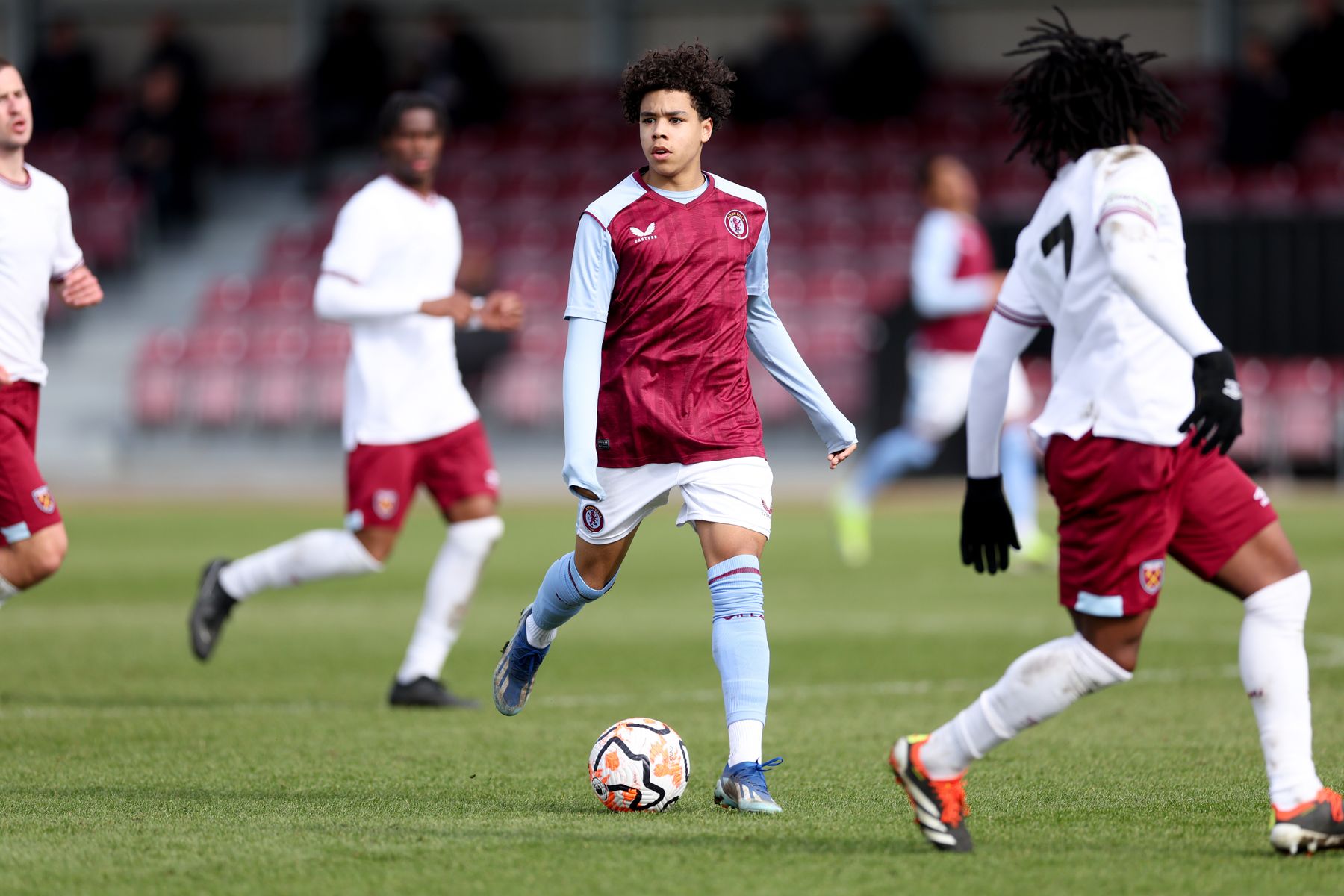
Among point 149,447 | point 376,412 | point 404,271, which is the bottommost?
point 149,447

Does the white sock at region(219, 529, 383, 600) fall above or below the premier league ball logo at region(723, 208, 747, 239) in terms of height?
below

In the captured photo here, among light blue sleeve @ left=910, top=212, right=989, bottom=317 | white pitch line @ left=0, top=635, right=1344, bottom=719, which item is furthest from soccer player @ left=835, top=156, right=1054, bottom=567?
white pitch line @ left=0, top=635, right=1344, bottom=719

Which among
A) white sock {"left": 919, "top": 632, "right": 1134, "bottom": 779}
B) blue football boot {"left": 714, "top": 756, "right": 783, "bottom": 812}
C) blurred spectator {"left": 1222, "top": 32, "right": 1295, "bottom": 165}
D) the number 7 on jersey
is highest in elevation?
blurred spectator {"left": 1222, "top": 32, "right": 1295, "bottom": 165}

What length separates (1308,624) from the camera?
9.76 metres

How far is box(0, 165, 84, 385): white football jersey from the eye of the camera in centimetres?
636

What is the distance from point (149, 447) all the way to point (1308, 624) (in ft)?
56.1

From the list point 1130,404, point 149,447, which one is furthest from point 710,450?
point 149,447

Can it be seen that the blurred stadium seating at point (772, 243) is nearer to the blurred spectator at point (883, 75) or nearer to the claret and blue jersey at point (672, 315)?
the blurred spectator at point (883, 75)

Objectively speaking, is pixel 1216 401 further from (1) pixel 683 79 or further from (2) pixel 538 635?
(2) pixel 538 635

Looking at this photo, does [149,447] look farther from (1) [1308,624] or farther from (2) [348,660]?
(1) [1308,624]

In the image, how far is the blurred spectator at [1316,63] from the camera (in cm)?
2094

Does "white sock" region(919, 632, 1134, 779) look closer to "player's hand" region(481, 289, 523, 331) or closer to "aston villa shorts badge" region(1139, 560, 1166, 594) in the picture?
"aston villa shorts badge" region(1139, 560, 1166, 594)

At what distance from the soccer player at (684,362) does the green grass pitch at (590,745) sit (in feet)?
1.99

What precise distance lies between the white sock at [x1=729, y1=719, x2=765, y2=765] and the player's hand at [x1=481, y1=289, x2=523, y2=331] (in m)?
2.25
